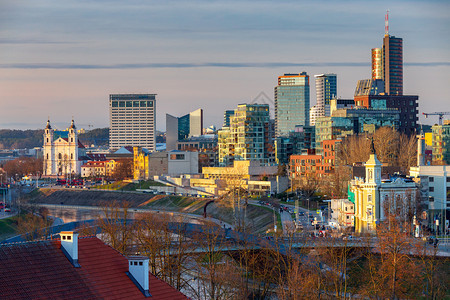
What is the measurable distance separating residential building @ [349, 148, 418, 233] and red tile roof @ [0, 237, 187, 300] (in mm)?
47985

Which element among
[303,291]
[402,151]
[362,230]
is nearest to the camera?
[303,291]

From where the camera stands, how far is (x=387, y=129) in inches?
5103

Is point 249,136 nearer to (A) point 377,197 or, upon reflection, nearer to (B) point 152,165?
(B) point 152,165

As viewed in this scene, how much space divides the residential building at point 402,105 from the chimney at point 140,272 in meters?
143

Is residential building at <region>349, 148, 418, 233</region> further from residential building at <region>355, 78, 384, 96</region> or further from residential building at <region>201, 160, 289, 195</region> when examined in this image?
residential building at <region>355, 78, 384, 96</region>

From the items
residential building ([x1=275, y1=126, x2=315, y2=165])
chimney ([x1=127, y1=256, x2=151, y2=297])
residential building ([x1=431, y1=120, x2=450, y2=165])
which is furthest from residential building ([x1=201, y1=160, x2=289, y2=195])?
chimney ([x1=127, y1=256, x2=151, y2=297])

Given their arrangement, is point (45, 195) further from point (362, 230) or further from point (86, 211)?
point (362, 230)

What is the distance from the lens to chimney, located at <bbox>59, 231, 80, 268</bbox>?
84.6 ft

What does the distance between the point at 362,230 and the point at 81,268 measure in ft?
164

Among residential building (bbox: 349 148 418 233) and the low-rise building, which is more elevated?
residential building (bbox: 349 148 418 233)

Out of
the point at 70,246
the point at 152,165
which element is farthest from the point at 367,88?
the point at 70,246

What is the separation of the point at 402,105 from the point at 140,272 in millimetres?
145861

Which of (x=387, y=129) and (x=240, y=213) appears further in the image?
(x=387, y=129)

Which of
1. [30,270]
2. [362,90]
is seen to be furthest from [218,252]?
[362,90]
